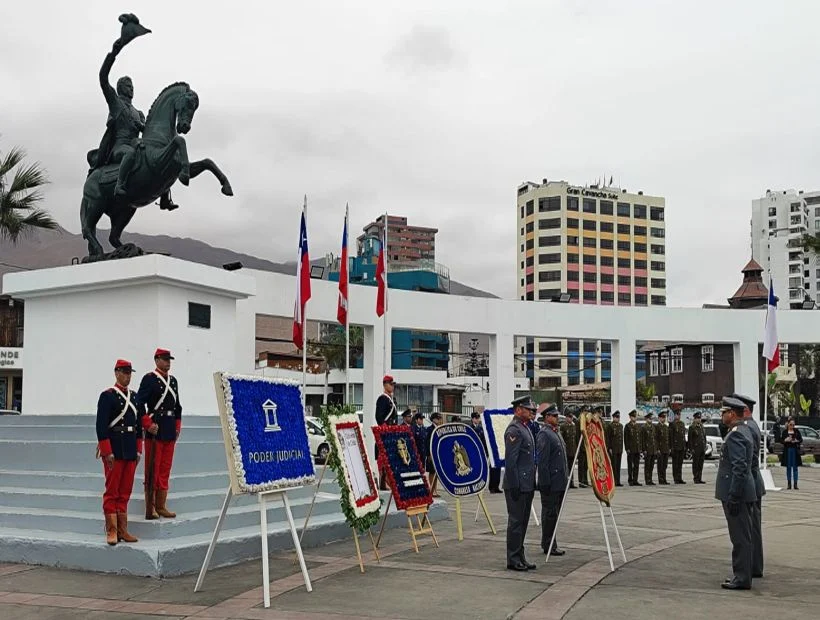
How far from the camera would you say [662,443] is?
20656mm

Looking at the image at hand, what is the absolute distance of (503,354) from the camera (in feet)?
71.7

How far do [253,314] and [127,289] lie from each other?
5.49 metres

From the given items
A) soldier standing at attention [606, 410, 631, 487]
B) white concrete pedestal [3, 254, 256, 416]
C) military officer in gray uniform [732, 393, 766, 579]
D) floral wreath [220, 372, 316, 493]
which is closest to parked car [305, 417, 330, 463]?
soldier standing at attention [606, 410, 631, 487]

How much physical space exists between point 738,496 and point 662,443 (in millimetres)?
12780

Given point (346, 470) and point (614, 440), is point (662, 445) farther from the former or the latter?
point (346, 470)

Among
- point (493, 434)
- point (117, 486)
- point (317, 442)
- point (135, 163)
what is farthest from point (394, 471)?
point (317, 442)

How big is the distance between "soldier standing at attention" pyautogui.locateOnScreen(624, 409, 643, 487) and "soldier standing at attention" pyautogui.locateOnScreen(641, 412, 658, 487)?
110 millimetres

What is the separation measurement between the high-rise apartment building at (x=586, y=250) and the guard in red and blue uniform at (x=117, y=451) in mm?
97866

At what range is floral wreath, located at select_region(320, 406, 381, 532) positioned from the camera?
8.82 m

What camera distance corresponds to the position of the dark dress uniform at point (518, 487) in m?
8.86

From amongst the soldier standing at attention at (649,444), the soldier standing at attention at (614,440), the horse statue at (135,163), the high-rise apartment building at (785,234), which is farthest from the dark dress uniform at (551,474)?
the high-rise apartment building at (785,234)

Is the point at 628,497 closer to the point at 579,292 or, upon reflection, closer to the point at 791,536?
the point at 791,536

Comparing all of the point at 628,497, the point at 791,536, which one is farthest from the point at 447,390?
the point at 791,536

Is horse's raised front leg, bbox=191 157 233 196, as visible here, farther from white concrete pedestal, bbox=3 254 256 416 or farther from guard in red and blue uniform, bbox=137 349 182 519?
guard in red and blue uniform, bbox=137 349 182 519
